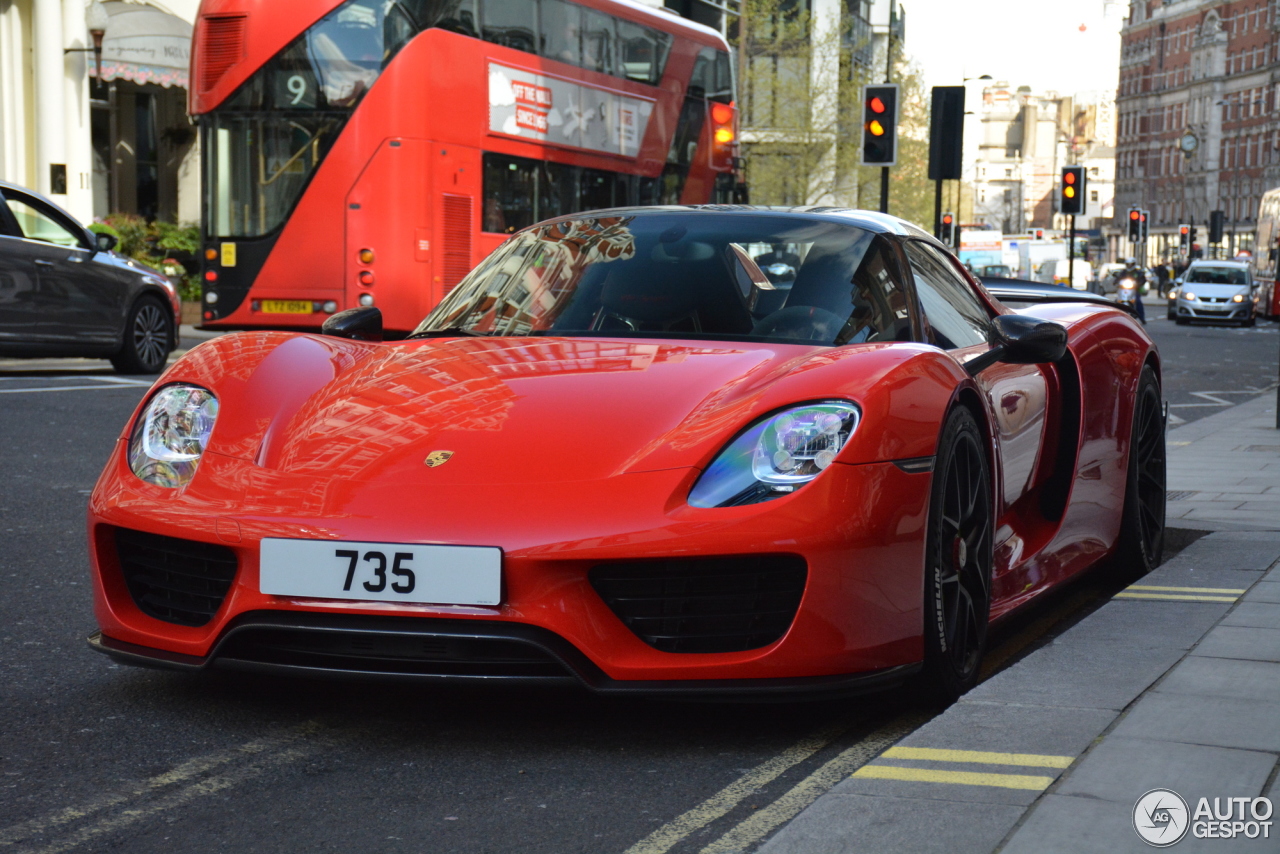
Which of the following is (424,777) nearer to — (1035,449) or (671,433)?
(671,433)

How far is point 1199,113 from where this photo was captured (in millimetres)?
128000

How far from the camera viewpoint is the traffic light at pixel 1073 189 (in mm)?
24641

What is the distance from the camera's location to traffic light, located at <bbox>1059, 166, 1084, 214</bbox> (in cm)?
2464

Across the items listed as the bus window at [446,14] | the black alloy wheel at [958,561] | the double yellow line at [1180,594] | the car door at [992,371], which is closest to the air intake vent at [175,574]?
the black alloy wheel at [958,561]

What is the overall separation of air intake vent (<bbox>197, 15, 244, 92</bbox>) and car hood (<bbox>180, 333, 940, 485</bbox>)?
11.9 m

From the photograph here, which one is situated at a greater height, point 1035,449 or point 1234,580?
point 1035,449

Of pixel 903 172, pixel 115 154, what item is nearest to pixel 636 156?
pixel 115 154

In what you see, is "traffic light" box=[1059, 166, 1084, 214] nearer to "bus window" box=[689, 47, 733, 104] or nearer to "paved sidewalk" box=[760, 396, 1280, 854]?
"bus window" box=[689, 47, 733, 104]

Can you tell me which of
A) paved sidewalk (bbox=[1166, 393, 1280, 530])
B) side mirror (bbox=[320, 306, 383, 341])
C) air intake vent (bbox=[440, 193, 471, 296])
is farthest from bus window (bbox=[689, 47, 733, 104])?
side mirror (bbox=[320, 306, 383, 341])

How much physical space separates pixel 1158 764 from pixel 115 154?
1063 inches

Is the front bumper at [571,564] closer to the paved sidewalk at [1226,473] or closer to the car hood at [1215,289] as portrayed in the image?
the paved sidewalk at [1226,473]

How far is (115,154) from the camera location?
27.9 metres

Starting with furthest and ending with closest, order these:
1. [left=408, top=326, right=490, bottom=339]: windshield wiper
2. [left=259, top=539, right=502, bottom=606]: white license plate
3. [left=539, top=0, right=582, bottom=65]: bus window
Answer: [left=539, top=0, right=582, bottom=65]: bus window, [left=408, top=326, right=490, bottom=339]: windshield wiper, [left=259, top=539, right=502, bottom=606]: white license plate

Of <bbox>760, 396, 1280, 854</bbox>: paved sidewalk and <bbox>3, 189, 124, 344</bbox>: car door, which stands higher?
<bbox>3, 189, 124, 344</bbox>: car door
